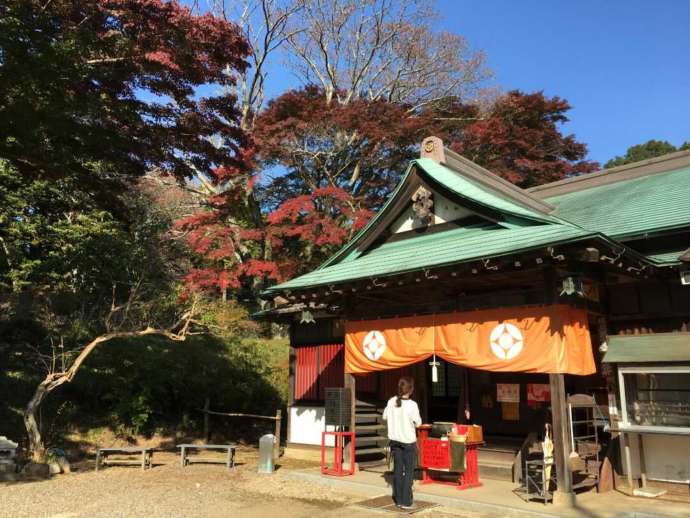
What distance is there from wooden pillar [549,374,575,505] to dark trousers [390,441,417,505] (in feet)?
6.65

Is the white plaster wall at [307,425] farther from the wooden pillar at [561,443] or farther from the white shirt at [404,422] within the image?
the wooden pillar at [561,443]

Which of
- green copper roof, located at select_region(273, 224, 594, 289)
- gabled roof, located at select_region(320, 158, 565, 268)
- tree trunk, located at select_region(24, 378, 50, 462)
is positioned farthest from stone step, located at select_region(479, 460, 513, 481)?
tree trunk, located at select_region(24, 378, 50, 462)

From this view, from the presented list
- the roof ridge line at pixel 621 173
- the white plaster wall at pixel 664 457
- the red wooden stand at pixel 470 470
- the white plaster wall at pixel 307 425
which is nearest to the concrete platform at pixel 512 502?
the red wooden stand at pixel 470 470

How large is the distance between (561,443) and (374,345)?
12.3 ft

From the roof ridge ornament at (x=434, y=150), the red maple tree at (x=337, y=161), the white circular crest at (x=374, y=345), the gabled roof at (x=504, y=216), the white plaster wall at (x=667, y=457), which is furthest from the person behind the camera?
the red maple tree at (x=337, y=161)

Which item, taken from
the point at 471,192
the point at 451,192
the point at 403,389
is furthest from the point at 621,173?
the point at 403,389

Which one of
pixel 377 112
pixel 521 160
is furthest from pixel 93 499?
pixel 521 160

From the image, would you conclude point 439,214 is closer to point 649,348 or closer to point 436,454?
point 649,348

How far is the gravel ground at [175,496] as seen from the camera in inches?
315

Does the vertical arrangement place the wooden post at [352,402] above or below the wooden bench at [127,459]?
above

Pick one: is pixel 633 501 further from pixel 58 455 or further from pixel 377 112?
pixel 377 112

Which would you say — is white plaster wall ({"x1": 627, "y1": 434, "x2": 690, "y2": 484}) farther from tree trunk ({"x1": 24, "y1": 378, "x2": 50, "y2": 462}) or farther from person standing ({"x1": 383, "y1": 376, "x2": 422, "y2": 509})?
tree trunk ({"x1": 24, "y1": 378, "x2": 50, "y2": 462})

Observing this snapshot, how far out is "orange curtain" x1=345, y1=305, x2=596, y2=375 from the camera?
798cm

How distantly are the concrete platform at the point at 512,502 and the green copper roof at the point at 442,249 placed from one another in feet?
11.6
